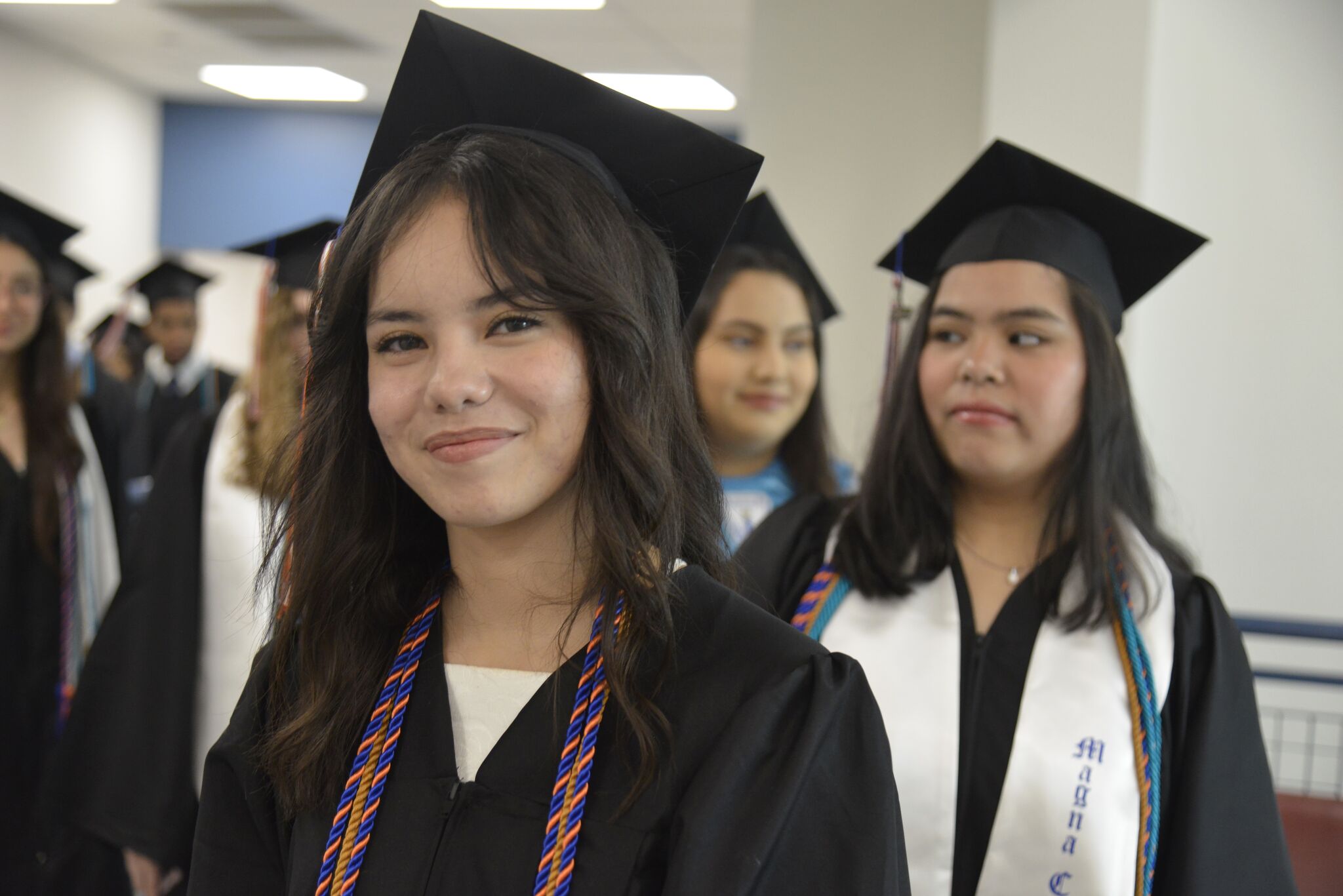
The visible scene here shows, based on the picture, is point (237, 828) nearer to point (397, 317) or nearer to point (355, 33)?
point (397, 317)

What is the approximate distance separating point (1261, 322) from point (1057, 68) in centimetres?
106

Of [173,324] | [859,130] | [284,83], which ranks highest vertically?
[284,83]

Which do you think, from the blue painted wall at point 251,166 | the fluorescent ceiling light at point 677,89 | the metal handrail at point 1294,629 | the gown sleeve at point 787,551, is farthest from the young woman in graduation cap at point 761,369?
the blue painted wall at point 251,166

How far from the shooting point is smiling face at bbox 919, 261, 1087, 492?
207cm

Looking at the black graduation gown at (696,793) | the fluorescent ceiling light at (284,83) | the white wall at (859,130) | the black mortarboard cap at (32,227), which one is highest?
the fluorescent ceiling light at (284,83)

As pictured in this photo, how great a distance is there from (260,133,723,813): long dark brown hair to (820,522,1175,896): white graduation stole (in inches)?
25.7

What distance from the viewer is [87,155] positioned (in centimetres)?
1023

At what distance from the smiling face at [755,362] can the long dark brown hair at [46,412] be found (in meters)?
1.84

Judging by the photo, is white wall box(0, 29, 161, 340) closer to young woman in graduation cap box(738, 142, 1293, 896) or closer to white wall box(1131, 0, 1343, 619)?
white wall box(1131, 0, 1343, 619)

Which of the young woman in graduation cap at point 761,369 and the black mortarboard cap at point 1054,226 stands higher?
the black mortarboard cap at point 1054,226

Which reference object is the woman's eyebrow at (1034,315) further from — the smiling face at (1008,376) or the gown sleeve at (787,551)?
the gown sleeve at (787,551)

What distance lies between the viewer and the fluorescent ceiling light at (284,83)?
9742mm

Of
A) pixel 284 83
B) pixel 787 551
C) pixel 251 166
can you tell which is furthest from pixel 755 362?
pixel 251 166

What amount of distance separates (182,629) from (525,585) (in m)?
1.93
